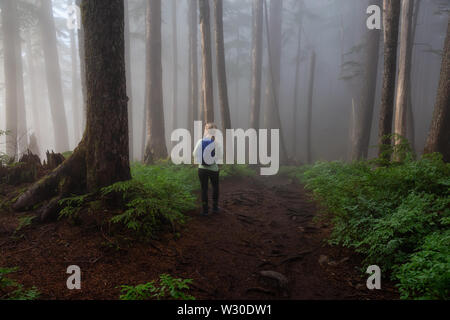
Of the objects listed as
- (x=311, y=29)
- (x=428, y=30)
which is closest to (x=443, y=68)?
(x=428, y=30)

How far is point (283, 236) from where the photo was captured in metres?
5.82

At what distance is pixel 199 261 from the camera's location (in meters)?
4.34

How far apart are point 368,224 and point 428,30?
48.0 meters

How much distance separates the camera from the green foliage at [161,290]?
3.06m

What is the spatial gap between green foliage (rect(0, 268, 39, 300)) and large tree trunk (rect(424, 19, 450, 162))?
31.1ft

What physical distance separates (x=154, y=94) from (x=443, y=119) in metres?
12.0

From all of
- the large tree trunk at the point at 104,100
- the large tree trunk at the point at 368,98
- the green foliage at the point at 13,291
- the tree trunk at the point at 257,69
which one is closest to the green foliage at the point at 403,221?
the green foliage at the point at 13,291

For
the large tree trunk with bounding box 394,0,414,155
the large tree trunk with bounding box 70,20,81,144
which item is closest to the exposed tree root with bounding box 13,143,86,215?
the large tree trunk with bounding box 394,0,414,155

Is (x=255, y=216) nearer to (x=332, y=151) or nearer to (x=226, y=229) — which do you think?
(x=226, y=229)

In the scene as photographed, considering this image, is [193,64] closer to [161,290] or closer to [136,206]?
[136,206]

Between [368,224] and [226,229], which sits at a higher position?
[368,224]

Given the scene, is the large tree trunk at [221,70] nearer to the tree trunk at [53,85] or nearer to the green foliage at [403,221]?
the green foliage at [403,221]

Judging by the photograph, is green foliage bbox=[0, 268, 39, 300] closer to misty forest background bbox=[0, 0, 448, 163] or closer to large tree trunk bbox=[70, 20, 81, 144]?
misty forest background bbox=[0, 0, 448, 163]

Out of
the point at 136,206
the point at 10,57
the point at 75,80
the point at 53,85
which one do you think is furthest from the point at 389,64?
the point at 75,80
